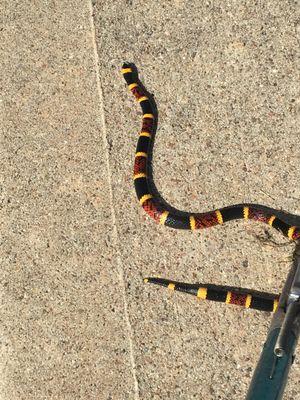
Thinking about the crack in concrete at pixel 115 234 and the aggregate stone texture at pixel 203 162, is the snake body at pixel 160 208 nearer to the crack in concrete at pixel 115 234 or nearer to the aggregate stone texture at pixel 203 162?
the aggregate stone texture at pixel 203 162

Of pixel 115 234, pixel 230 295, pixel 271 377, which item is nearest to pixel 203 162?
pixel 115 234

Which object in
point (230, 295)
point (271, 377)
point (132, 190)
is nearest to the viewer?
point (271, 377)

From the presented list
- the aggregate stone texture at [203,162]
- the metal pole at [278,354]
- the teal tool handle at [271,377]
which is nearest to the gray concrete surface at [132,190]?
the aggregate stone texture at [203,162]

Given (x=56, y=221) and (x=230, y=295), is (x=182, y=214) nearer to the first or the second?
(x=230, y=295)

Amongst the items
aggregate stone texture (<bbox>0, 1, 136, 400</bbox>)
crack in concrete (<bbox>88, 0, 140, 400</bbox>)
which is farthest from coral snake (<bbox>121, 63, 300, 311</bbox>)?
aggregate stone texture (<bbox>0, 1, 136, 400</bbox>)

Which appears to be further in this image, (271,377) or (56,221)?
(56,221)

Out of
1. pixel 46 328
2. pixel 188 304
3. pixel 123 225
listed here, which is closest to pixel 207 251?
pixel 188 304
